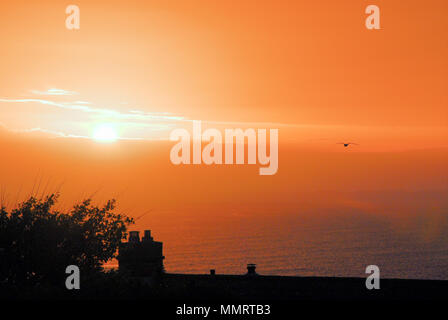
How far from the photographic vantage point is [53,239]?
110 ft

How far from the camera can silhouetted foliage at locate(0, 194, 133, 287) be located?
106ft

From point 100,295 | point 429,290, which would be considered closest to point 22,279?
point 100,295

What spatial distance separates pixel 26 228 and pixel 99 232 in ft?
13.0

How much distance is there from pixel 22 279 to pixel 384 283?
18.7m

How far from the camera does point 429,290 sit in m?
32.3

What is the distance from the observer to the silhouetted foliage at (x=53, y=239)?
32.3 meters
